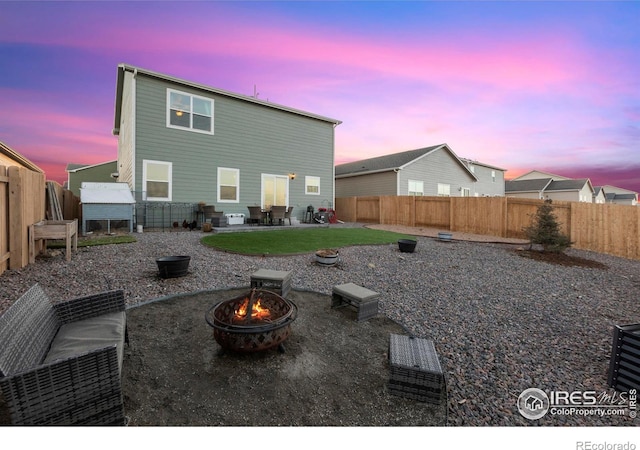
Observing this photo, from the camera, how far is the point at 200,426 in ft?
5.82

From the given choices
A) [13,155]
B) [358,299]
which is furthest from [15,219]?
[13,155]

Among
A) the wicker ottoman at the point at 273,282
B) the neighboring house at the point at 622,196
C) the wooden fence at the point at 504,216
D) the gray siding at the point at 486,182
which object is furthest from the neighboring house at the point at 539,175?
the wicker ottoman at the point at 273,282

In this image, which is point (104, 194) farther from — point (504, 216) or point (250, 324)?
point (504, 216)

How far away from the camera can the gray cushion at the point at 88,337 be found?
6.29 feet

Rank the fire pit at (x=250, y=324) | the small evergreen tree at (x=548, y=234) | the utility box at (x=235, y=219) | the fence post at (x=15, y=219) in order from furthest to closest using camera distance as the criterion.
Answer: the utility box at (x=235, y=219) < the small evergreen tree at (x=548, y=234) < the fence post at (x=15, y=219) < the fire pit at (x=250, y=324)

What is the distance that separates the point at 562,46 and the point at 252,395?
9.47 metres

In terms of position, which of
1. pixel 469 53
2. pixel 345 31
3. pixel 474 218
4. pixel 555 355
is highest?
pixel 469 53

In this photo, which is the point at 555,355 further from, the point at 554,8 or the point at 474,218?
the point at 474,218

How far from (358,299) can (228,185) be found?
11.0 metres

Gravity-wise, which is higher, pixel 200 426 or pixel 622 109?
pixel 622 109

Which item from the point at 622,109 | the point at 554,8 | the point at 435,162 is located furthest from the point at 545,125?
the point at 554,8

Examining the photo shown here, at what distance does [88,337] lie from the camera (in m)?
2.10

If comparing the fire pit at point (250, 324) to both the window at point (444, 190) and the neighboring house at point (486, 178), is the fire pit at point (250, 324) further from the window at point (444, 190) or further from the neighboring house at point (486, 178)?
the neighboring house at point (486, 178)

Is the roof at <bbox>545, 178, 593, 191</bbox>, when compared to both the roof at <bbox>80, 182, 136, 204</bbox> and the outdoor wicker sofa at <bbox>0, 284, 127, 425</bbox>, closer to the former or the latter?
the roof at <bbox>80, 182, 136, 204</bbox>
